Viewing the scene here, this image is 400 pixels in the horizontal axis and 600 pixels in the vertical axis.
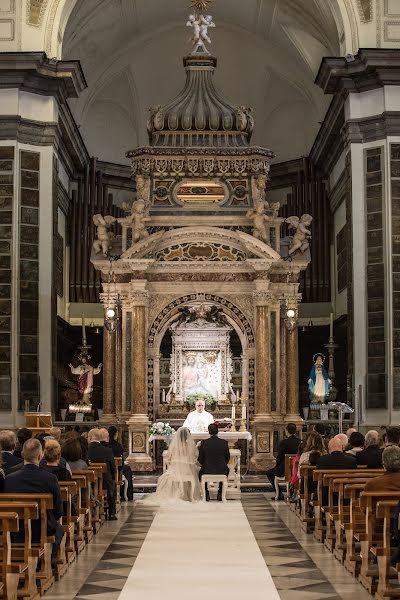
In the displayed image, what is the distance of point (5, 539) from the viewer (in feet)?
32.6

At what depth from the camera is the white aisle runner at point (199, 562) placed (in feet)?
36.4

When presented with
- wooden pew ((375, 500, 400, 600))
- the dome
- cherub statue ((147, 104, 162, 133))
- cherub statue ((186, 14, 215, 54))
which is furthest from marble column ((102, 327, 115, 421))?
wooden pew ((375, 500, 400, 600))

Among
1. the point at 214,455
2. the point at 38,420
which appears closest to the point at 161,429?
the point at 38,420

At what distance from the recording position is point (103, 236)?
27406 millimetres

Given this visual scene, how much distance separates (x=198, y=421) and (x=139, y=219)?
4468 millimetres

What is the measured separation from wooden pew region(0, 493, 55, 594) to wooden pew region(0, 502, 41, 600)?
13 cm

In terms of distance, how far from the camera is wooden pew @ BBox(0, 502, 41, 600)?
10.4 m

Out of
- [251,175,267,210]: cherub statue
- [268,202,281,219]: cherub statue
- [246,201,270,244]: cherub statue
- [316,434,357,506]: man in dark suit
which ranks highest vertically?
[251,175,267,210]: cherub statue

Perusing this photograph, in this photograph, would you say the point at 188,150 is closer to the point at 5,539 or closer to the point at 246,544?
the point at 246,544

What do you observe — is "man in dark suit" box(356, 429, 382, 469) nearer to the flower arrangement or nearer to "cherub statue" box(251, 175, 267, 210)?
the flower arrangement

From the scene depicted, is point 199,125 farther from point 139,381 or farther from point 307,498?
point 307,498

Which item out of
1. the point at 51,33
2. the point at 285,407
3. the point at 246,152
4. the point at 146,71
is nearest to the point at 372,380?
the point at 285,407

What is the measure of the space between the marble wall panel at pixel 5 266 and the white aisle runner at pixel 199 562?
8584 millimetres

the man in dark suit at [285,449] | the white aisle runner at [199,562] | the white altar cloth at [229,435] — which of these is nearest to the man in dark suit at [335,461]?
the white aisle runner at [199,562]
